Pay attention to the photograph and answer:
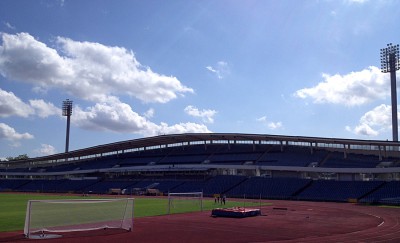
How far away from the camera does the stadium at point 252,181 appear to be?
26.9 metres

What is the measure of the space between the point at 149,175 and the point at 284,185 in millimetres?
35819

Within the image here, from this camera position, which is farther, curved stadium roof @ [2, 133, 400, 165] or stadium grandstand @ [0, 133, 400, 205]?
curved stadium roof @ [2, 133, 400, 165]

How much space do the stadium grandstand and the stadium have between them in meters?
0.19

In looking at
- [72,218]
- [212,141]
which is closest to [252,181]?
[212,141]

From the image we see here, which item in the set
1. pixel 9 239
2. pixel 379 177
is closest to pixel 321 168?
pixel 379 177

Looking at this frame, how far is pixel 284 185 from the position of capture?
228 ft

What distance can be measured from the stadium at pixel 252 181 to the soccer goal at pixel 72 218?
4.04ft

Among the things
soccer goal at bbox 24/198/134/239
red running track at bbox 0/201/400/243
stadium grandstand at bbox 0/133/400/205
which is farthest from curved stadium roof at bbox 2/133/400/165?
soccer goal at bbox 24/198/134/239

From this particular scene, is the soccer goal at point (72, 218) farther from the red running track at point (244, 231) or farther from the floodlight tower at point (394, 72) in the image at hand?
the floodlight tower at point (394, 72)

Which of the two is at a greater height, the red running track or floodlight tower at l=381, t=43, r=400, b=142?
floodlight tower at l=381, t=43, r=400, b=142

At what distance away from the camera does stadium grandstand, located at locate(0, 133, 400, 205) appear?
64.4m

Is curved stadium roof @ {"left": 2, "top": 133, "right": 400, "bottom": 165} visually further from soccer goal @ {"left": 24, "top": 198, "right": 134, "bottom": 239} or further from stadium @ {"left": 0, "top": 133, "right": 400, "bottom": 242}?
soccer goal @ {"left": 24, "top": 198, "right": 134, "bottom": 239}

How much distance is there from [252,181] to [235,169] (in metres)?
6.85

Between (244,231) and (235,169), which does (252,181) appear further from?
(244,231)
